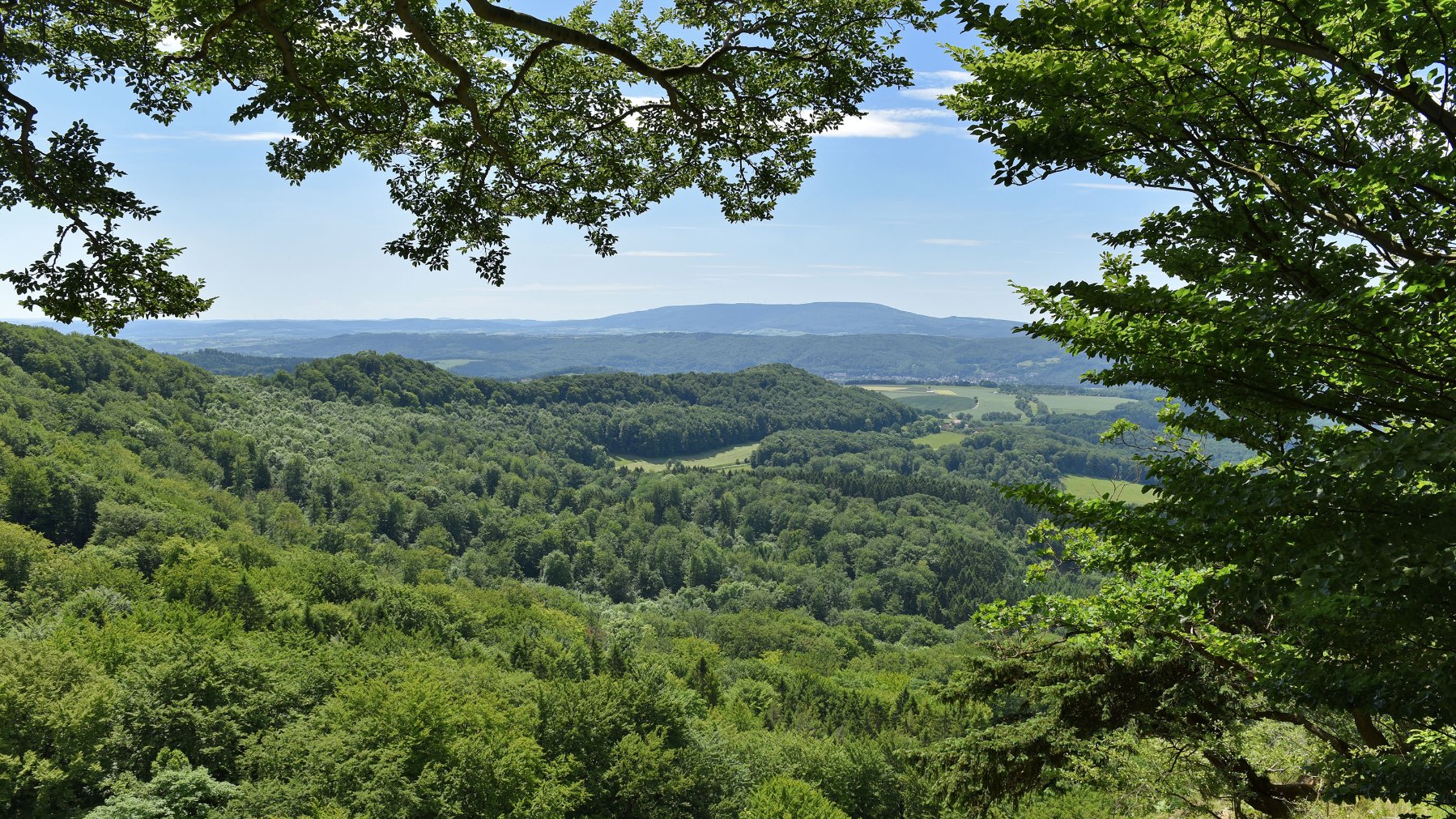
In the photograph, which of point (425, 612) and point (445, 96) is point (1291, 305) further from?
point (425, 612)

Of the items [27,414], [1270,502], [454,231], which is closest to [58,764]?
[454,231]

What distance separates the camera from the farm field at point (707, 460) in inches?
5876

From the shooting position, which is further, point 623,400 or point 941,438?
point 941,438

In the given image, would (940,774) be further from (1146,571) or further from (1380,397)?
(1380,397)

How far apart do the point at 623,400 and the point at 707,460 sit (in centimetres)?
2852

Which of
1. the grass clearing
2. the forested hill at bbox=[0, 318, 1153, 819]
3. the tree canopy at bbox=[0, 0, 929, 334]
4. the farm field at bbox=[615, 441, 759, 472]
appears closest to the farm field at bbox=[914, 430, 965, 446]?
the grass clearing

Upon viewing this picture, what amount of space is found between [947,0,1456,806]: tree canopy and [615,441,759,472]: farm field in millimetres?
136191

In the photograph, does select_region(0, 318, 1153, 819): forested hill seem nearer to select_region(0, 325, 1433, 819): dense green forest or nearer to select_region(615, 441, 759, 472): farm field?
select_region(0, 325, 1433, 819): dense green forest

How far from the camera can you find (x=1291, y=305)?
13.2ft

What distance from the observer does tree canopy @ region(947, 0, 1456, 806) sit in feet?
12.7

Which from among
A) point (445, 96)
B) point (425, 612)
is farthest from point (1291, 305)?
point (425, 612)

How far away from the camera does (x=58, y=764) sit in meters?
17.8

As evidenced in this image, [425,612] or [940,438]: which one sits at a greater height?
[425,612]

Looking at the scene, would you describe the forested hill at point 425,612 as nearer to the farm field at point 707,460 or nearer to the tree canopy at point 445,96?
the tree canopy at point 445,96
